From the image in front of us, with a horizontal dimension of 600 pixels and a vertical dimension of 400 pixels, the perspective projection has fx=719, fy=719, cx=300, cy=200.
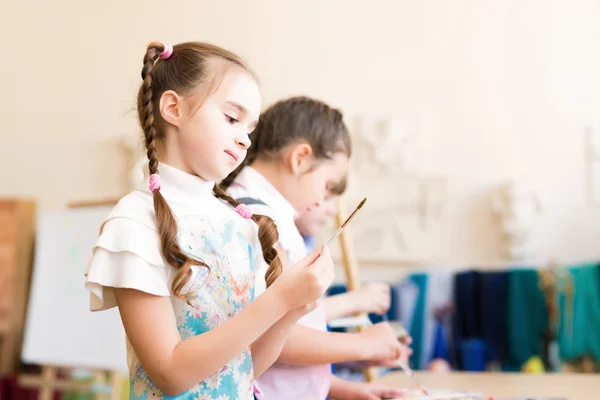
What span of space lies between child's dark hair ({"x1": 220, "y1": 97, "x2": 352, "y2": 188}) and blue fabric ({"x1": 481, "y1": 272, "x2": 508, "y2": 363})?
1719mm

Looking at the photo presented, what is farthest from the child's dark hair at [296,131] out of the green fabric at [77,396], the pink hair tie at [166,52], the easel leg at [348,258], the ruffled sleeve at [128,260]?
the green fabric at [77,396]

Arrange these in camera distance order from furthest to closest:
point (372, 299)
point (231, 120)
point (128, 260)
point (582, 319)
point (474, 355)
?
point (474, 355)
point (582, 319)
point (372, 299)
point (231, 120)
point (128, 260)

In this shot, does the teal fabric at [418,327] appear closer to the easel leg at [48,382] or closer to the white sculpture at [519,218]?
the white sculpture at [519,218]

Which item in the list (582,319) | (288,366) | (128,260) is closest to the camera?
(128,260)

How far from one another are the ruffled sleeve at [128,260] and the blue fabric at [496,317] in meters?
2.26

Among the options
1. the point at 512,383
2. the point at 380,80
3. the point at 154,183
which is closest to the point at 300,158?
the point at 154,183

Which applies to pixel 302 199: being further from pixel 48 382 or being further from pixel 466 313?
pixel 48 382

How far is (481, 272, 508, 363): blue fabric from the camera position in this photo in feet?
9.39

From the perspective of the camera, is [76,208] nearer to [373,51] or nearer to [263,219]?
[373,51]

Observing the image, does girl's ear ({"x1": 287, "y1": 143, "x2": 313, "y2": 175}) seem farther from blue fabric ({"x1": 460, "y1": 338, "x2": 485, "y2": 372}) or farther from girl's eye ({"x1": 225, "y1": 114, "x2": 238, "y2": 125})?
blue fabric ({"x1": 460, "y1": 338, "x2": 485, "y2": 372})

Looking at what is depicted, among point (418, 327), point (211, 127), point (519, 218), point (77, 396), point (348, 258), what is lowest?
point (77, 396)

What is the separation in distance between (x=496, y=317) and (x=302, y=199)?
71.6 inches

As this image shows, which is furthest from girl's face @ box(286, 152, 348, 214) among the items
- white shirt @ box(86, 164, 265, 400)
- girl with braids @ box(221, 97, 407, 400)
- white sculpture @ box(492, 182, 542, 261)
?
white sculpture @ box(492, 182, 542, 261)

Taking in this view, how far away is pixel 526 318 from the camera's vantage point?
2.81 m
